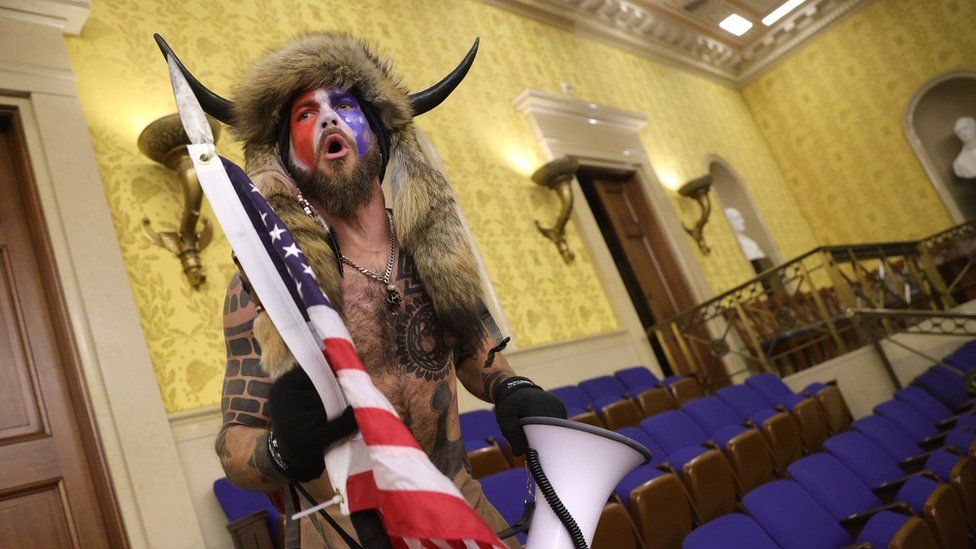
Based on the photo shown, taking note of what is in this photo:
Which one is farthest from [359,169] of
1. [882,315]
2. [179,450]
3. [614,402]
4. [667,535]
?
[882,315]

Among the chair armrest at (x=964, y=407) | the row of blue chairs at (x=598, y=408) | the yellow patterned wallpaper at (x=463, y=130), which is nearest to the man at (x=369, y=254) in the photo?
the yellow patterned wallpaper at (x=463, y=130)

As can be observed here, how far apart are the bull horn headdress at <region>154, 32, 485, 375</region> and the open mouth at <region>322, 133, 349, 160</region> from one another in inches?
2.7

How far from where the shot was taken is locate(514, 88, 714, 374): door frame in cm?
683

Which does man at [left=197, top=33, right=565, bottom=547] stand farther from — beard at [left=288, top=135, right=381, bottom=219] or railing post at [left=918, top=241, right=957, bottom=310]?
railing post at [left=918, top=241, right=957, bottom=310]

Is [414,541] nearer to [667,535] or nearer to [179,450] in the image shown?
[667,535]

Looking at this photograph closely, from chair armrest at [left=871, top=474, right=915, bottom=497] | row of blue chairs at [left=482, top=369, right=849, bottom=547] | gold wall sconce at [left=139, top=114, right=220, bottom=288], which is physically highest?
gold wall sconce at [left=139, top=114, right=220, bottom=288]

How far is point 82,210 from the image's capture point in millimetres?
3490

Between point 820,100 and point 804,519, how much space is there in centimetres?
1053

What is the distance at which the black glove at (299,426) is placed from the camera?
811 mm

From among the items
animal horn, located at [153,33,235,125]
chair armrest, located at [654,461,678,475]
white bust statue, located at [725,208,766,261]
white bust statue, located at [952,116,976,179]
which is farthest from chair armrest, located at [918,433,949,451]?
white bust statue, located at [952,116,976,179]

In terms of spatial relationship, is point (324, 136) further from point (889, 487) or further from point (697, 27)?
point (697, 27)

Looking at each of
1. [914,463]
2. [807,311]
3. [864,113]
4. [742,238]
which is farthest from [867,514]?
[864,113]

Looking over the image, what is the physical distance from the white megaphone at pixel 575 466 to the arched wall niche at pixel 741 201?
977cm

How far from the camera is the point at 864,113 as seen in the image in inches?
437
